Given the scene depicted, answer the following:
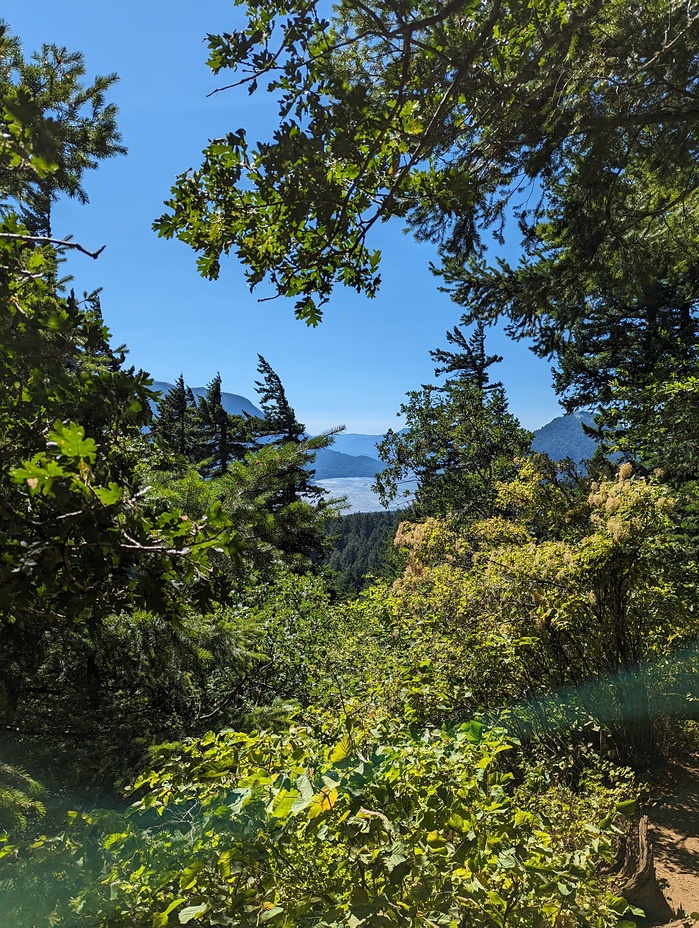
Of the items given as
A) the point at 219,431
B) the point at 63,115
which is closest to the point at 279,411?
the point at 219,431

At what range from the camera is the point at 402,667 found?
4891mm

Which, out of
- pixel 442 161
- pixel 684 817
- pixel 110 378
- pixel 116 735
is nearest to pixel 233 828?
pixel 110 378

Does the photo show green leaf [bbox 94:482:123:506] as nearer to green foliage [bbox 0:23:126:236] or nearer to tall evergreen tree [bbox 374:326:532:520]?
green foliage [bbox 0:23:126:236]

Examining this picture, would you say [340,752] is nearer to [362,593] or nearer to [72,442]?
[72,442]

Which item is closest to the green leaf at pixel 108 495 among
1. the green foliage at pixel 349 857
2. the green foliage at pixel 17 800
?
the green foliage at pixel 349 857

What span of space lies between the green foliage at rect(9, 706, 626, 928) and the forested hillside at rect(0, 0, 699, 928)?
0.5 inches

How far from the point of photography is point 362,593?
8.12 m

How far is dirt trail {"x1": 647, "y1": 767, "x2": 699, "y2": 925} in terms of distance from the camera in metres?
4.07

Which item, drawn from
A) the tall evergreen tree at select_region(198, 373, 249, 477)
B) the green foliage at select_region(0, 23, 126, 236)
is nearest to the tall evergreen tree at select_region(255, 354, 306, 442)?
the tall evergreen tree at select_region(198, 373, 249, 477)

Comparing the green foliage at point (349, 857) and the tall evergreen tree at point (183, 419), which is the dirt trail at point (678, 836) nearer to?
the green foliage at point (349, 857)

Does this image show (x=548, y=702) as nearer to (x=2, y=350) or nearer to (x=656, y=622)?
(x=656, y=622)

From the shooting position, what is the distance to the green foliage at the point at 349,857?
4.72 ft

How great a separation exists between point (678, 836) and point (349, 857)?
5.44 m

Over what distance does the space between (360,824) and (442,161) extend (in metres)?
4.44
